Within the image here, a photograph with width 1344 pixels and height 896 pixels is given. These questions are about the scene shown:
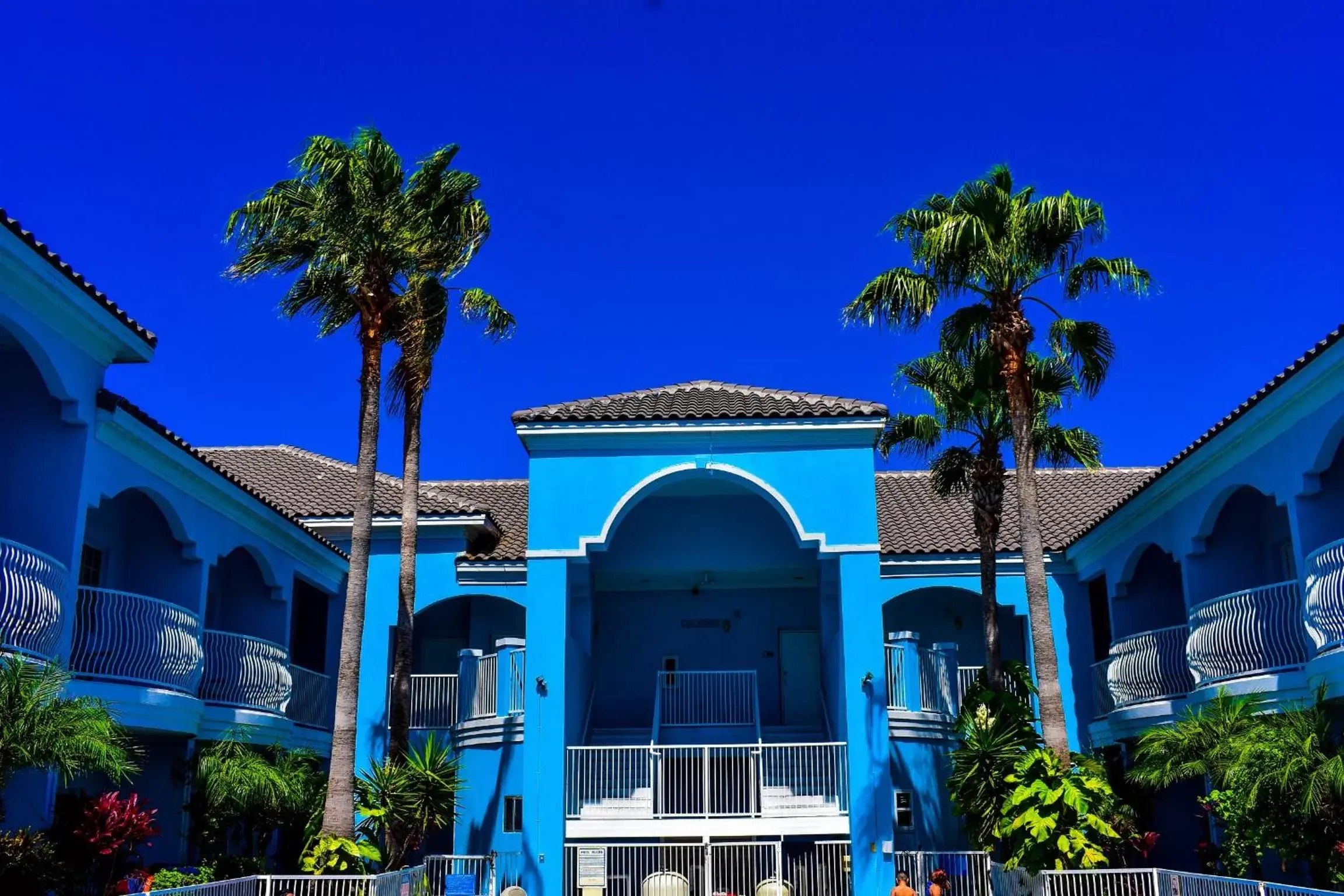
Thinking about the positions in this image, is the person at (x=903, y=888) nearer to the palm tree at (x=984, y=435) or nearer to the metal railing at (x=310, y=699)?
the palm tree at (x=984, y=435)

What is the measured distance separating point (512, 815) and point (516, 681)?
2.35 metres

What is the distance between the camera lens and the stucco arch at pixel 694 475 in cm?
2059

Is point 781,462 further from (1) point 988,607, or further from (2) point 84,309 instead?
(2) point 84,309

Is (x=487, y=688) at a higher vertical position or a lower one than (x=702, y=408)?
lower

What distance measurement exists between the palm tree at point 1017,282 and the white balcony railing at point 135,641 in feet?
35.4

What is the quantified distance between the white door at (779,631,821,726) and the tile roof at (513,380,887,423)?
18.7 ft

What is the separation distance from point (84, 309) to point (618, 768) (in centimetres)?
1042

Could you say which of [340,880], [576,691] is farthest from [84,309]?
[576,691]

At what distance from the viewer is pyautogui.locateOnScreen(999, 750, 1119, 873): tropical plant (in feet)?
50.2

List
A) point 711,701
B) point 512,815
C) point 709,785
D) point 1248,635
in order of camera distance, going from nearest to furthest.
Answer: point 1248,635
point 709,785
point 512,815
point 711,701

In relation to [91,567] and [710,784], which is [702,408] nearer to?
[710,784]

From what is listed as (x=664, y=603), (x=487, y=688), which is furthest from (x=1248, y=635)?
(x=487, y=688)

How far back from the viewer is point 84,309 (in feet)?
52.2

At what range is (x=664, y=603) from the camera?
26062 mm
